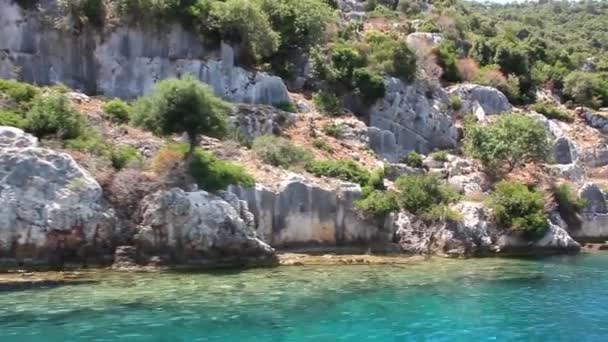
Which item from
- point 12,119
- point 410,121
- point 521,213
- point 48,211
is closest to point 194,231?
point 48,211

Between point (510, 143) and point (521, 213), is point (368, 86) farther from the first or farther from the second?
point (521, 213)

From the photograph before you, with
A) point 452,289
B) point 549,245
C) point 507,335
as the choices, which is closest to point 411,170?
point 549,245

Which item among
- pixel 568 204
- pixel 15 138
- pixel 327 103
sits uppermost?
pixel 327 103

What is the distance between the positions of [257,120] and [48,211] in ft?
58.2

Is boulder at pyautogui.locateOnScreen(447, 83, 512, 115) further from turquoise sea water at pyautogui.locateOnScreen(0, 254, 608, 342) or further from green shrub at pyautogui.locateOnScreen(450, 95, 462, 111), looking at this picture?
turquoise sea water at pyautogui.locateOnScreen(0, 254, 608, 342)

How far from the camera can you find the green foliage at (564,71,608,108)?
6712 centimetres

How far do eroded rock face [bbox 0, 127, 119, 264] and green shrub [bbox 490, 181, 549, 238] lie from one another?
21.9 metres

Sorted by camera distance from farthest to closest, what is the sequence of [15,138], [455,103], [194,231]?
[455,103] < [194,231] < [15,138]

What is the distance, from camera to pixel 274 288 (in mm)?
27047

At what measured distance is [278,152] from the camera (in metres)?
39.5

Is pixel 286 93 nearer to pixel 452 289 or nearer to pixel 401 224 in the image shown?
pixel 401 224

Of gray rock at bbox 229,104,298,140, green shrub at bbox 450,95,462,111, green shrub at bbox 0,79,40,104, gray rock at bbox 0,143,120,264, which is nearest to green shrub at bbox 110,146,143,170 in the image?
gray rock at bbox 0,143,120,264

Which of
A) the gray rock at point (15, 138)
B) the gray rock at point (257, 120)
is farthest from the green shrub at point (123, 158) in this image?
the gray rock at point (257, 120)

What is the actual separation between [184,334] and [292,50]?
35734 millimetres
